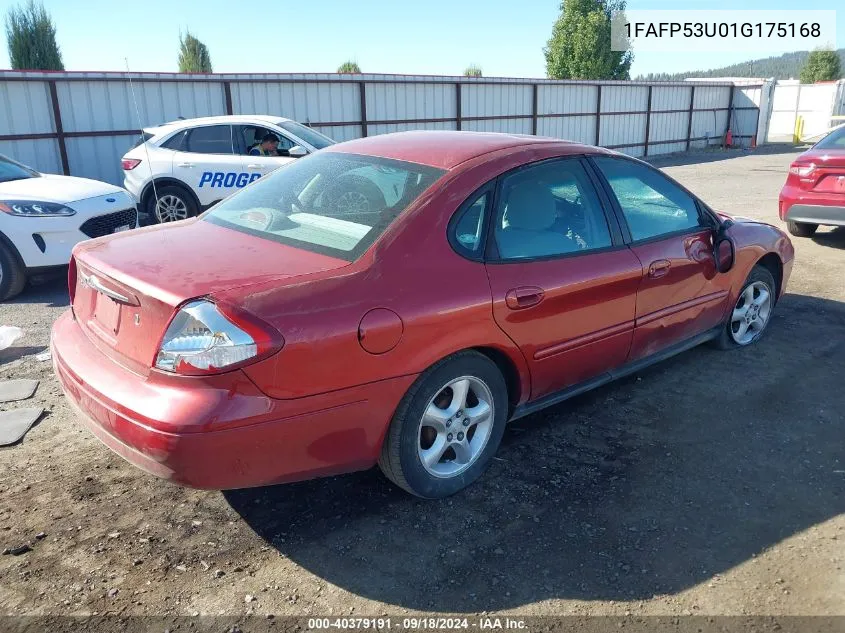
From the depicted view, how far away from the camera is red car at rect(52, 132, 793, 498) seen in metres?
2.57

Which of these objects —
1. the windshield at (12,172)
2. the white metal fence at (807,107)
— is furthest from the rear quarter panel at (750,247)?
the white metal fence at (807,107)

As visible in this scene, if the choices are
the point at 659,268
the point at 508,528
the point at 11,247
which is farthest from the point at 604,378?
the point at 11,247

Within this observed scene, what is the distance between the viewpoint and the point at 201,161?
31.5 ft

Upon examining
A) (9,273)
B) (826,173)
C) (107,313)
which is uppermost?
(107,313)

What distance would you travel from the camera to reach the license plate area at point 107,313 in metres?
2.92

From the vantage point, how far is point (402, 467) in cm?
303

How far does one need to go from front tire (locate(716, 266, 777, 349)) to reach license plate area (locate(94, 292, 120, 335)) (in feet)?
13.2

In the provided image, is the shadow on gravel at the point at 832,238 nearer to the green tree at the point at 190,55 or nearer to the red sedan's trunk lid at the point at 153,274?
the red sedan's trunk lid at the point at 153,274

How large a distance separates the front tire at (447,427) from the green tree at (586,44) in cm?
4111

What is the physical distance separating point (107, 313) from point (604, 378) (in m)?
2.60

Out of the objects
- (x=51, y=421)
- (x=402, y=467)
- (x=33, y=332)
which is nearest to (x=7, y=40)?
(x=33, y=332)

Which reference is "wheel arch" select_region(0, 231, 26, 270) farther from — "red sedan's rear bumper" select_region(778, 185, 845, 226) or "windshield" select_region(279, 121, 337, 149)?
"red sedan's rear bumper" select_region(778, 185, 845, 226)

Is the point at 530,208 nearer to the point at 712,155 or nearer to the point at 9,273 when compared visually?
the point at 9,273

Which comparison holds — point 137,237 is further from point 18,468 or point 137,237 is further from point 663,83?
point 663,83
